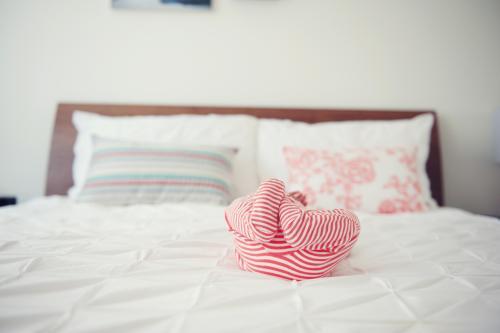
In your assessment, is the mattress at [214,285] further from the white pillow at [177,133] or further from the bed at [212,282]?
the white pillow at [177,133]

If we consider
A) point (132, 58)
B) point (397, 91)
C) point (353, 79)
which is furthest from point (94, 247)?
point (397, 91)

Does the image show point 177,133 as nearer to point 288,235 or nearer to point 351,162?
point 351,162

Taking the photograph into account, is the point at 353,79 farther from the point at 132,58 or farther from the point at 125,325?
the point at 125,325

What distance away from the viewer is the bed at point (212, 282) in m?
0.43

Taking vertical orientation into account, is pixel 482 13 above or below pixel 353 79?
above

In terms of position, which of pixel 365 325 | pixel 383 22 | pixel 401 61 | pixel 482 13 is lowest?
pixel 365 325

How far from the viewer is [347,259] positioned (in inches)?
29.3

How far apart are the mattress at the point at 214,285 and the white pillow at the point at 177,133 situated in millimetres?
610

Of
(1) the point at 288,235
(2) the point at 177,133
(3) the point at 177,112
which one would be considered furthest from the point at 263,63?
(1) the point at 288,235

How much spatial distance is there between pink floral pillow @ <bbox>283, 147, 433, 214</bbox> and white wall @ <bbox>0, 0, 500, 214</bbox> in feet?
1.99

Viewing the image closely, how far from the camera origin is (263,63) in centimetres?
182

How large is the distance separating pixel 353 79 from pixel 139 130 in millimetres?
1252

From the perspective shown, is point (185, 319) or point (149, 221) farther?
point (149, 221)

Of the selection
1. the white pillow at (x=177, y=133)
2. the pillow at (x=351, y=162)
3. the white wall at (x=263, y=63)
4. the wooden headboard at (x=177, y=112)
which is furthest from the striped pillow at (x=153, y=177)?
the white wall at (x=263, y=63)
